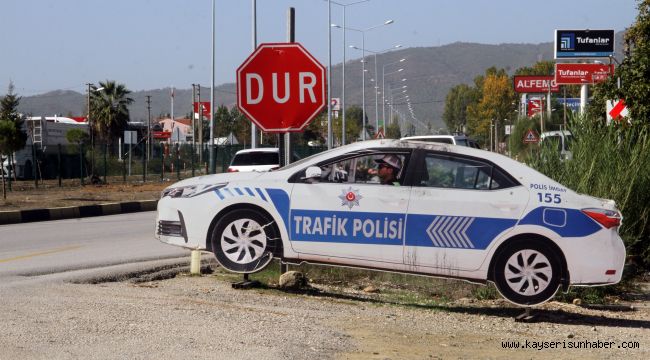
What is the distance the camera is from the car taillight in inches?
366

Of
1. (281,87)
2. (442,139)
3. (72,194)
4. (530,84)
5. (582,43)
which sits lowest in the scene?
(72,194)

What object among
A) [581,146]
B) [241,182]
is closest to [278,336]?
[241,182]

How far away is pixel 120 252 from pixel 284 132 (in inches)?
172

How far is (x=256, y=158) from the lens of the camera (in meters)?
28.3

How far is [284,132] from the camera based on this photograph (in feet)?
38.5

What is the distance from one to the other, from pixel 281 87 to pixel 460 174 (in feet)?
9.51

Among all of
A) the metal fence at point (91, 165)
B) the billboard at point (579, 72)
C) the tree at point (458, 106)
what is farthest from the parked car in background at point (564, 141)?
the tree at point (458, 106)

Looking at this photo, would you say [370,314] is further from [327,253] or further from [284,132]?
[284,132]

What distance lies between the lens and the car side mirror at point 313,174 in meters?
9.77

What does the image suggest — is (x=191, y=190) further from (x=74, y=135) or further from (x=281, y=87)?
(x=74, y=135)

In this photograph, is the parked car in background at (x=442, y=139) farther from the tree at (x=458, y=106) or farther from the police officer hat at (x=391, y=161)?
the tree at (x=458, y=106)

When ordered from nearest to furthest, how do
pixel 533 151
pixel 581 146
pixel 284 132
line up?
1. pixel 284 132
2. pixel 581 146
3. pixel 533 151

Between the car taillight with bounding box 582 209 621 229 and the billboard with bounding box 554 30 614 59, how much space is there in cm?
3433

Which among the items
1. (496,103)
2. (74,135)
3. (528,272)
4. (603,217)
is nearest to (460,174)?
(528,272)
